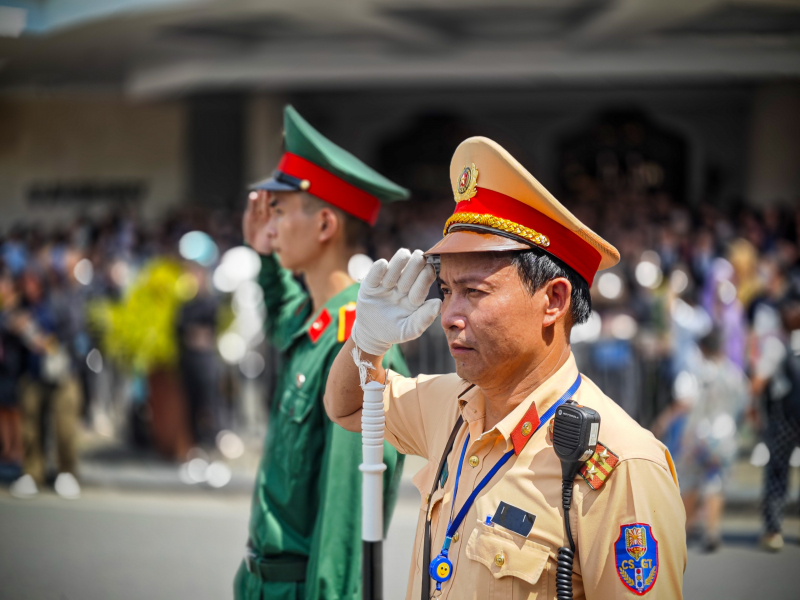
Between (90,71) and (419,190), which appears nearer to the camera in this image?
(90,71)

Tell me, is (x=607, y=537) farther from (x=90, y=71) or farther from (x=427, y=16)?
(x=90, y=71)

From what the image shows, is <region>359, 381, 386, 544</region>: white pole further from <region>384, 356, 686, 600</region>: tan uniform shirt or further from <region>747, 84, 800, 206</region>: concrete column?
<region>747, 84, 800, 206</region>: concrete column

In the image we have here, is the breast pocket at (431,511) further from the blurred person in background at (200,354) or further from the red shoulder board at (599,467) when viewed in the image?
the blurred person in background at (200,354)

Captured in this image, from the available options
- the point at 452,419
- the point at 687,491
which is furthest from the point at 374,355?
the point at 687,491

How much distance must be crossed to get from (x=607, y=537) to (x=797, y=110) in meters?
16.1

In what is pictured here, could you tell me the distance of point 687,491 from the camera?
5.93 metres

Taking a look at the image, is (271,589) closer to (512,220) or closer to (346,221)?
(346,221)

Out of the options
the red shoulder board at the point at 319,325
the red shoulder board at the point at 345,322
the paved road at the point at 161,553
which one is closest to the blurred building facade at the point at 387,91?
the paved road at the point at 161,553

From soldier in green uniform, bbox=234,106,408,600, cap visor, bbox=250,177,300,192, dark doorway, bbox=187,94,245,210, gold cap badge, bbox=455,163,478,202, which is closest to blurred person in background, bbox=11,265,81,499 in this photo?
soldier in green uniform, bbox=234,106,408,600

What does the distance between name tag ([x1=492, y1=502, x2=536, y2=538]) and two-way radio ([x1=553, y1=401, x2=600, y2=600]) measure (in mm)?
79

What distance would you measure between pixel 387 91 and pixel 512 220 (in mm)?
18948

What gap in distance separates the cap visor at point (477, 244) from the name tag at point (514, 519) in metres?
0.52

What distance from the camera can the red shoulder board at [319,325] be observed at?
2748 millimetres

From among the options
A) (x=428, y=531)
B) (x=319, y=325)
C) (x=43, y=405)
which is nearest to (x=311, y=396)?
(x=319, y=325)
